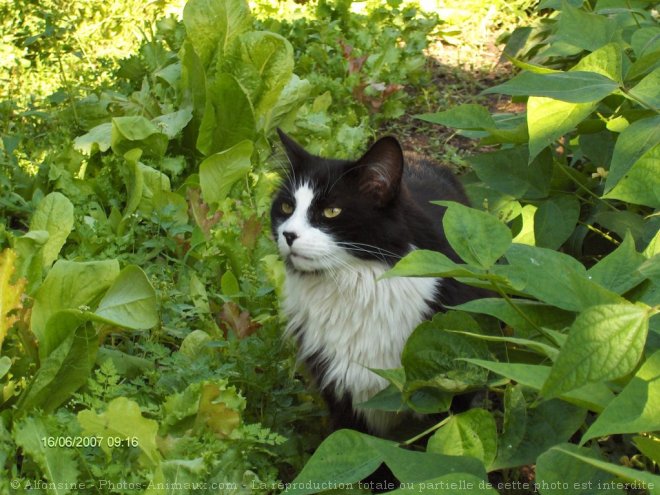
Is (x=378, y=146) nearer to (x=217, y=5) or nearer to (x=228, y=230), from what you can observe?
(x=228, y=230)

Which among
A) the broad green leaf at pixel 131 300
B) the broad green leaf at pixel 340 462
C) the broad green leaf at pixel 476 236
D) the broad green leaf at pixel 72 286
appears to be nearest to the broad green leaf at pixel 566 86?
the broad green leaf at pixel 476 236

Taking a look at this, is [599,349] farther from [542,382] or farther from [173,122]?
[173,122]

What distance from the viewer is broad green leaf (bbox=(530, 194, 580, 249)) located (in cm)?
272

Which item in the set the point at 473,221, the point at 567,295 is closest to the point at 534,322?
the point at 567,295

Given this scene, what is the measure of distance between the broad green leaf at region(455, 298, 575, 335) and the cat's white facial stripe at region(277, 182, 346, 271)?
63 centimetres

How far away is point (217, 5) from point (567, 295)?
2464 millimetres

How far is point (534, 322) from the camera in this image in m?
1.80

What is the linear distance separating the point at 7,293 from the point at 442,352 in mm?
1127

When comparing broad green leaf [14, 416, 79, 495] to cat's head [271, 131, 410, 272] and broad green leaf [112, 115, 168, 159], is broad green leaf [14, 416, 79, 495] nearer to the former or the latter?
cat's head [271, 131, 410, 272]

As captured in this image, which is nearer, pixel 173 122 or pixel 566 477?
pixel 566 477

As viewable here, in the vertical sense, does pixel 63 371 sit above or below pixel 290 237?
below

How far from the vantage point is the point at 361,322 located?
2408 millimetres

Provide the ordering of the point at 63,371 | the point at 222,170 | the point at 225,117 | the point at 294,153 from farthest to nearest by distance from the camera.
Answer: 1. the point at 225,117
2. the point at 222,170
3. the point at 294,153
4. the point at 63,371

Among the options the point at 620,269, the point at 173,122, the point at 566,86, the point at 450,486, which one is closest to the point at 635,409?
the point at 450,486
